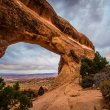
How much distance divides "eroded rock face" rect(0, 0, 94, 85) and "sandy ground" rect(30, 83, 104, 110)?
16.2ft

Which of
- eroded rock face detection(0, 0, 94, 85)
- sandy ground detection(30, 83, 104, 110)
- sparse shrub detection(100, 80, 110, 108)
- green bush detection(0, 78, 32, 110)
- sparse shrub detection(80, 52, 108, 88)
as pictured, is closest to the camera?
green bush detection(0, 78, 32, 110)

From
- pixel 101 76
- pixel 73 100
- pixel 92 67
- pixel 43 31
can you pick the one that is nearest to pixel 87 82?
pixel 101 76

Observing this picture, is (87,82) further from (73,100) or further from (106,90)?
(106,90)

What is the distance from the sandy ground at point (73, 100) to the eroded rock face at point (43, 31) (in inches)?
194

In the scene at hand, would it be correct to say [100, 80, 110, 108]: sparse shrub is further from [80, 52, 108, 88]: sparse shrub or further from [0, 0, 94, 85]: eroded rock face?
[0, 0, 94, 85]: eroded rock face

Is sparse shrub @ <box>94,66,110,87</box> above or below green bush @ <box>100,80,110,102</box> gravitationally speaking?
above

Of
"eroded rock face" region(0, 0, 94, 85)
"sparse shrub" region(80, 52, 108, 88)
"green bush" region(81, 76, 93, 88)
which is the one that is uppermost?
"eroded rock face" region(0, 0, 94, 85)

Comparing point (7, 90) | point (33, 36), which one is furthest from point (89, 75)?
point (7, 90)

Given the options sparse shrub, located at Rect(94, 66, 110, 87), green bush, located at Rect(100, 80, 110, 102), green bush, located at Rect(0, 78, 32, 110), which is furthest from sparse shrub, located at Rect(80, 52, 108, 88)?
green bush, located at Rect(0, 78, 32, 110)

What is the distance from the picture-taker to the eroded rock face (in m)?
26.2

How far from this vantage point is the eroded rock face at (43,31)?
2622 cm

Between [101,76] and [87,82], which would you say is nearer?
[87,82]

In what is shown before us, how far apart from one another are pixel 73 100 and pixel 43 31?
31.4 feet

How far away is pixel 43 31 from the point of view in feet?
106
